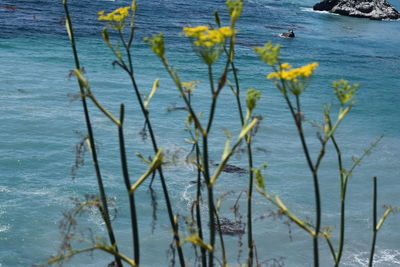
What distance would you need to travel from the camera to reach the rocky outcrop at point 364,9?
102ft

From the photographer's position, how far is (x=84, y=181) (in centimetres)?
835

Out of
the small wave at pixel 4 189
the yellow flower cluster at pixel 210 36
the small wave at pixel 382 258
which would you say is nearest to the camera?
the yellow flower cluster at pixel 210 36

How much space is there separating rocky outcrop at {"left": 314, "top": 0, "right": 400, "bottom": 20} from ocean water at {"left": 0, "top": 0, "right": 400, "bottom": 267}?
9.79 metres

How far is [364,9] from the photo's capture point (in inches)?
1222

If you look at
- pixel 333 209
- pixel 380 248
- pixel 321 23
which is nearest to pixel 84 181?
pixel 333 209

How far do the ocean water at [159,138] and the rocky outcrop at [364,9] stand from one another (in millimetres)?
9794

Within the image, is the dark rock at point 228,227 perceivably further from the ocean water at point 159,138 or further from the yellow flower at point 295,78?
the yellow flower at point 295,78

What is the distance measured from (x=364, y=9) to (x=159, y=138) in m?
23.3

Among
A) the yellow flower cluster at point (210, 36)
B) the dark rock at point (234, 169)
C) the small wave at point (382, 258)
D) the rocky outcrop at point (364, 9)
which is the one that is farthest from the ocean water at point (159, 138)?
the rocky outcrop at point (364, 9)

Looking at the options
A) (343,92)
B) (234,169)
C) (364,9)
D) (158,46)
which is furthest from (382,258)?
(364,9)

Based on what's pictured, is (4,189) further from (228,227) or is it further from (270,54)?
(270,54)

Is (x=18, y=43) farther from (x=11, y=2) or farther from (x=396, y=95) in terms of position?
(x=396, y=95)

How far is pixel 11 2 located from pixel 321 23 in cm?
1298

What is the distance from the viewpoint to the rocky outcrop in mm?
31047
